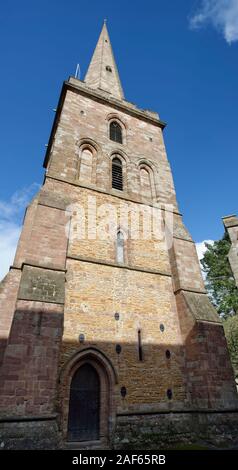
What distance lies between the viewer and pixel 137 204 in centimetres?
1205

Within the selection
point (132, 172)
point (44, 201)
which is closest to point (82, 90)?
point (132, 172)

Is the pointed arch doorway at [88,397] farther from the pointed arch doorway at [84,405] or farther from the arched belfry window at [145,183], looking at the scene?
the arched belfry window at [145,183]

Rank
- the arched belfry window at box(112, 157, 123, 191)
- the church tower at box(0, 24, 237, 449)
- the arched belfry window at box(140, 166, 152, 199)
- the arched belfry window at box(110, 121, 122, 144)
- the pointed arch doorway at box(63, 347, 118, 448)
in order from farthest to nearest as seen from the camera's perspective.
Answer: the arched belfry window at box(110, 121, 122, 144)
the arched belfry window at box(140, 166, 152, 199)
the arched belfry window at box(112, 157, 123, 191)
the pointed arch doorway at box(63, 347, 118, 448)
the church tower at box(0, 24, 237, 449)

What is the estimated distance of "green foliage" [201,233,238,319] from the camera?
18344mm

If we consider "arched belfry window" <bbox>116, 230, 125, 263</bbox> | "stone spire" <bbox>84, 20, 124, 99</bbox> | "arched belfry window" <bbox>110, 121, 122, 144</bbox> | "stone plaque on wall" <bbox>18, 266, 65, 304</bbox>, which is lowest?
"stone plaque on wall" <bbox>18, 266, 65, 304</bbox>

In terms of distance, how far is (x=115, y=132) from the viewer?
1502 centimetres

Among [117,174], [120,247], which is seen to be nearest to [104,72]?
[117,174]

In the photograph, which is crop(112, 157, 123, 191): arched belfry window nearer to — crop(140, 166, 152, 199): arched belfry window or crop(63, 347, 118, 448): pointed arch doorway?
crop(140, 166, 152, 199): arched belfry window

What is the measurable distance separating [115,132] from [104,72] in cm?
882

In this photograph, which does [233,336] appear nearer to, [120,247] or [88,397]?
[120,247]

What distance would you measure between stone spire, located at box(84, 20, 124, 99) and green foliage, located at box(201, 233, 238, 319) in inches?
564

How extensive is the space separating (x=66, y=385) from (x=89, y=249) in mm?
4304

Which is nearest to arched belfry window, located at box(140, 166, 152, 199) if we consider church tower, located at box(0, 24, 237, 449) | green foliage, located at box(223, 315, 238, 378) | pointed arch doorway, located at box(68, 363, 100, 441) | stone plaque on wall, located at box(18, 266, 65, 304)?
church tower, located at box(0, 24, 237, 449)

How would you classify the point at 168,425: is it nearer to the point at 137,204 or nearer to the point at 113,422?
the point at 113,422
